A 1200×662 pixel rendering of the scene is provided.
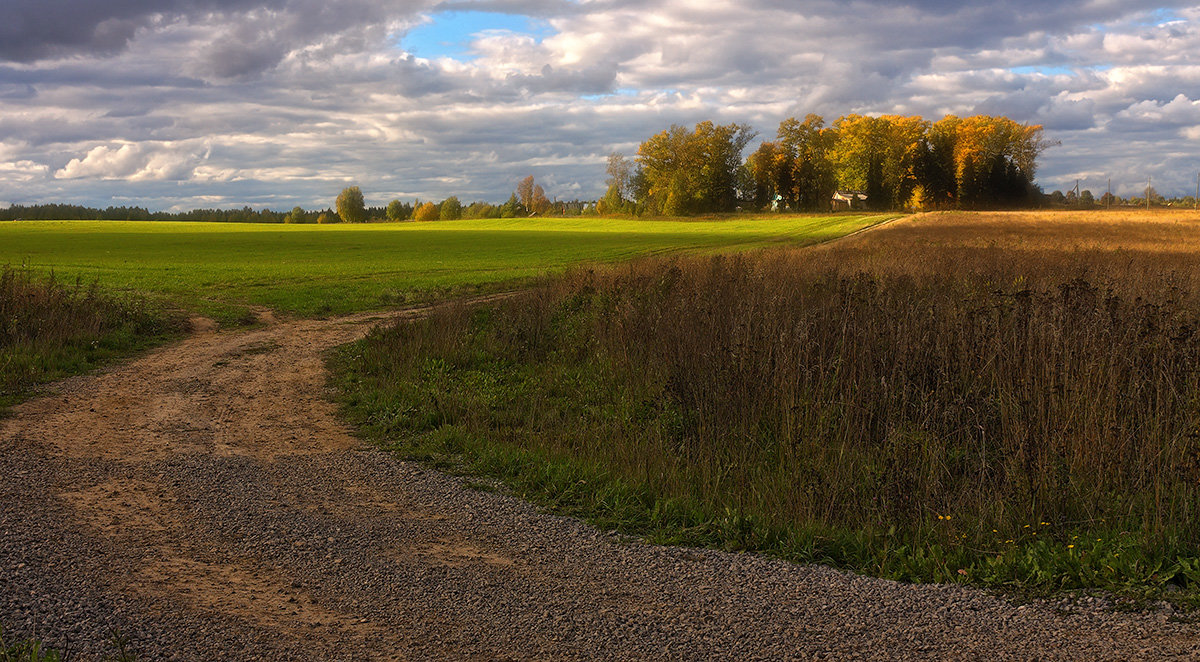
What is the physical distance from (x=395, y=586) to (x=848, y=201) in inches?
4608

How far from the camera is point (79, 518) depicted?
654 centimetres

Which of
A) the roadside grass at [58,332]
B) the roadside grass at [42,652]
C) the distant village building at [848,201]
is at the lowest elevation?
the roadside grass at [42,652]

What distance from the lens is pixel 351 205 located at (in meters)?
140

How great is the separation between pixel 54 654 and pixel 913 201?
113817mm

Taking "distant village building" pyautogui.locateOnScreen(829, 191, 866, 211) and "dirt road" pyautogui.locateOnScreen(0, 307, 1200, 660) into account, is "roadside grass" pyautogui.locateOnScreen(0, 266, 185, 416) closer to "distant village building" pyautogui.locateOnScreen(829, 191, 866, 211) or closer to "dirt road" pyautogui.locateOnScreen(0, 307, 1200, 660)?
"dirt road" pyautogui.locateOnScreen(0, 307, 1200, 660)

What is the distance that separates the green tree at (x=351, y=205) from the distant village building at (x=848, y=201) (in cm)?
8125

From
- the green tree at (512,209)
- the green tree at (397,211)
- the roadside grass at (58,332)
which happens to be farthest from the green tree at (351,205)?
the roadside grass at (58,332)

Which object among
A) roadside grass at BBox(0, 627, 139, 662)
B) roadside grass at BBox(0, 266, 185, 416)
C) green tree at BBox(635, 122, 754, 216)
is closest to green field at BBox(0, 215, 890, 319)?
roadside grass at BBox(0, 266, 185, 416)

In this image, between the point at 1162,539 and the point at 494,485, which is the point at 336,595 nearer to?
the point at 494,485

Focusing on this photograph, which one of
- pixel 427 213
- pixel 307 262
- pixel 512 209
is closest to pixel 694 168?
pixel 512 209

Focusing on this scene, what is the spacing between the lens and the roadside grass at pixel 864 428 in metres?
5.99

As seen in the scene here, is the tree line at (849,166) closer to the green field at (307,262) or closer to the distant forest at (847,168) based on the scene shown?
the distant forest at (847,168)

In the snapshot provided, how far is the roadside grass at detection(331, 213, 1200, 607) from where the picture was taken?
5.99 metres

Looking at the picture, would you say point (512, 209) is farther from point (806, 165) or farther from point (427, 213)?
point (806, 165)
